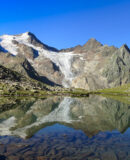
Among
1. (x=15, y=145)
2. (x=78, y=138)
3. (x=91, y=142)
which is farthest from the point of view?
(x=78, y=138)

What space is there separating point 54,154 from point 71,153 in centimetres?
202

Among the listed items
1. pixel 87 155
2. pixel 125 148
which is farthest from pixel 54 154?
pixel 125 148

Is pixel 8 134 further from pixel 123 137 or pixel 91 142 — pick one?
pixel 123 137

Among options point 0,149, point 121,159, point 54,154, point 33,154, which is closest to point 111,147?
point 121,159

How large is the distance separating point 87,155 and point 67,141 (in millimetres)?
5967

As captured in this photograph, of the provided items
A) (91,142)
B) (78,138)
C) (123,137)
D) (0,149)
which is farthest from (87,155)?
(123,137)

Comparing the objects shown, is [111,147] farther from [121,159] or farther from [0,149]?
[0,149]

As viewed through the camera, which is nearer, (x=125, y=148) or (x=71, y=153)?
(x=71, y=153)

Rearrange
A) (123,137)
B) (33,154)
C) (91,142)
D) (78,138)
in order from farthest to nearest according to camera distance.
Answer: (123,137) < (78,138) < (91,142) < (33,154)

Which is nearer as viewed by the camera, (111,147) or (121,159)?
(121,159)

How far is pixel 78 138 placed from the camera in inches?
1131

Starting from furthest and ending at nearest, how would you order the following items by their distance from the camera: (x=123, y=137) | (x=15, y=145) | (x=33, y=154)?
1. (x=123, y=137)
2. (x=15, y=145)
3. (x=33, y=154)

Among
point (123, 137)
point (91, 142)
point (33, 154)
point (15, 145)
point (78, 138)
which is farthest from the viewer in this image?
point (123, 137)

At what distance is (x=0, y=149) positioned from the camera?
2136cm
